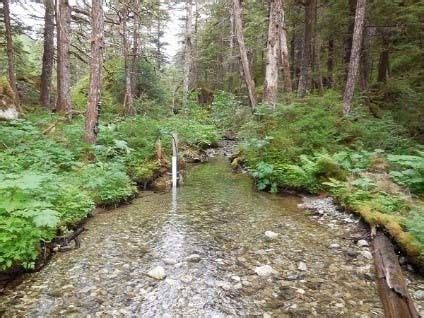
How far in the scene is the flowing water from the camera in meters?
3.63

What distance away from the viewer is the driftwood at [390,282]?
3.32 metres

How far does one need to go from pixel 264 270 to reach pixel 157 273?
1.37 metres

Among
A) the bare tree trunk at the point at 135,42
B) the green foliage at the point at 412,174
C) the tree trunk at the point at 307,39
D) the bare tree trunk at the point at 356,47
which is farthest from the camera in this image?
the bare tree trunk at the point at 135,42

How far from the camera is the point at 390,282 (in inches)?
151

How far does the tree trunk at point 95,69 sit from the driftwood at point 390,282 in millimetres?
7785

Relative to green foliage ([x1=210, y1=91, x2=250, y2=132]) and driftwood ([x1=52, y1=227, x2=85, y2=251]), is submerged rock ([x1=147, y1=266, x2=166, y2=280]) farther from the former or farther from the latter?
green foliage ([x1=210, y1=91, x2=250, y2=132])

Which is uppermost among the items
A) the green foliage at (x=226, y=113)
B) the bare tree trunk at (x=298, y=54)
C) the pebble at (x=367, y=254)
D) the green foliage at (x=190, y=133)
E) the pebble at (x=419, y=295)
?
the bare tree trunk at (x=298, y=54)

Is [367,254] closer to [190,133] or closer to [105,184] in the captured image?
[105,184]

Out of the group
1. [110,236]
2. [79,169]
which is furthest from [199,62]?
[110,236]

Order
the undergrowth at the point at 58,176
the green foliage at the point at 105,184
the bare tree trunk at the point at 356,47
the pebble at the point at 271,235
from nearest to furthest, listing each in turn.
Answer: the undergrowth at the point at 58,176 < the pebble at the point at 271,235 < the green foliage at the point at 105,184 < the bare tree trunk at the point at 356,47

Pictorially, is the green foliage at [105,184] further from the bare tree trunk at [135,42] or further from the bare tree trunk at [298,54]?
the bare tree trunk at [298,54]

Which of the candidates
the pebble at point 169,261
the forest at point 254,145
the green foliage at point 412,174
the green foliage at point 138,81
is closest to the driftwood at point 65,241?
the forest at point 254,145

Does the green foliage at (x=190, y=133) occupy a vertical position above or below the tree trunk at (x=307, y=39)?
below

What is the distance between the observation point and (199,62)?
126 ft
